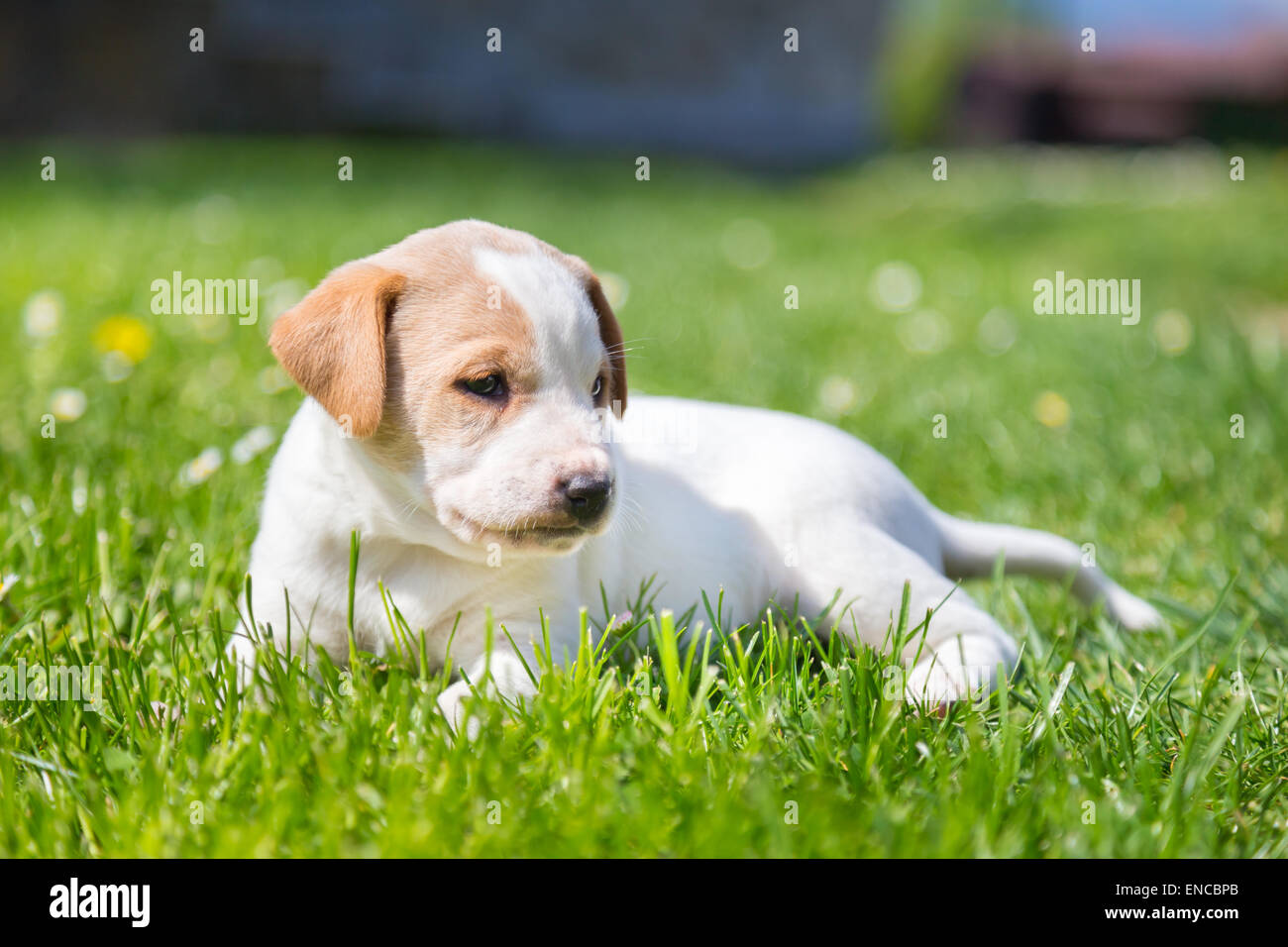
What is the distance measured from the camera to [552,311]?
2.26 m

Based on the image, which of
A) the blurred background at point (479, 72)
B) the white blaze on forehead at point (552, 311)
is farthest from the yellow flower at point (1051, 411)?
the blurred background at point (479, 72)

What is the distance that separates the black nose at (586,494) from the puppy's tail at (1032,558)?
1.27 meters

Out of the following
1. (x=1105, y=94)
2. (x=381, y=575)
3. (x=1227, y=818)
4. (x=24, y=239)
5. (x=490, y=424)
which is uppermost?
(x=1105, y=94)

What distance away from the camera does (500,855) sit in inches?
71.9

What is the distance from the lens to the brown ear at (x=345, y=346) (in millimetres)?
2207

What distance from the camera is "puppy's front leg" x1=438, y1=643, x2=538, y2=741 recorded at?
221cm

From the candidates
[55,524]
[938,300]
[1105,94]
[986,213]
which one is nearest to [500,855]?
[55,524]

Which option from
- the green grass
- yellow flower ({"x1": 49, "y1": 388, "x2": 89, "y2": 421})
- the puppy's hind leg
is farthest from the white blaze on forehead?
yellow flower ({"x1": 49, "y1": 388, "x2": 89, "y2": 421})

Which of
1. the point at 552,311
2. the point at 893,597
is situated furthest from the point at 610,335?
the point at 893,597

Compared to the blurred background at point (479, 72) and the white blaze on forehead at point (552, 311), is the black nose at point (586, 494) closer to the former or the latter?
the white blaze on forehead at point (552, 311)

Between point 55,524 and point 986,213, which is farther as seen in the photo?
point 986,213

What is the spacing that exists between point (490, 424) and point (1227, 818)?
58.3 inches
